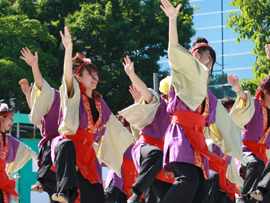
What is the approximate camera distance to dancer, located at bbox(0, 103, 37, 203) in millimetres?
5766

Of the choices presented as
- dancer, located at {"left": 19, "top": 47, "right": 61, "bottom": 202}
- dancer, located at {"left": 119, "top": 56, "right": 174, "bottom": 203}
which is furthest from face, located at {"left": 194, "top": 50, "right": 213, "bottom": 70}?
dancer, located at {"left": 19, "top": 47, "right": 61, "bottom": 202}

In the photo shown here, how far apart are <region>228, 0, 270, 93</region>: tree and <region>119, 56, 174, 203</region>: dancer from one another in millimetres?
3199

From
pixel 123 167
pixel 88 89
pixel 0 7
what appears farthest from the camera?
pixel 0 7

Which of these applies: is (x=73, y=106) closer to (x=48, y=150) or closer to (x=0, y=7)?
(x=48, y=150)

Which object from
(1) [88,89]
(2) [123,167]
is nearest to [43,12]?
(2) [123,167]

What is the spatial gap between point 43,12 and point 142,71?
4.13 m

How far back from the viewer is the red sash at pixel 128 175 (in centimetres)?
619

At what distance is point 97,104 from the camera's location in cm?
A: 478

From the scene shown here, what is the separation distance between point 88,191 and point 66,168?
428 mm

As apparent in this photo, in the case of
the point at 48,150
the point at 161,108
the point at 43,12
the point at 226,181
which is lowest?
the point at 226,181

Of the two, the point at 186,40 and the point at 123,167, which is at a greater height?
the point at 186,40

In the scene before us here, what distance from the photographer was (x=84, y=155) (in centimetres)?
455

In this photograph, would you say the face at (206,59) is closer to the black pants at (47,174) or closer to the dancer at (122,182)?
the black pants at (47,174)

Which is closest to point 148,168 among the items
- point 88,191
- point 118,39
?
point 88,191
